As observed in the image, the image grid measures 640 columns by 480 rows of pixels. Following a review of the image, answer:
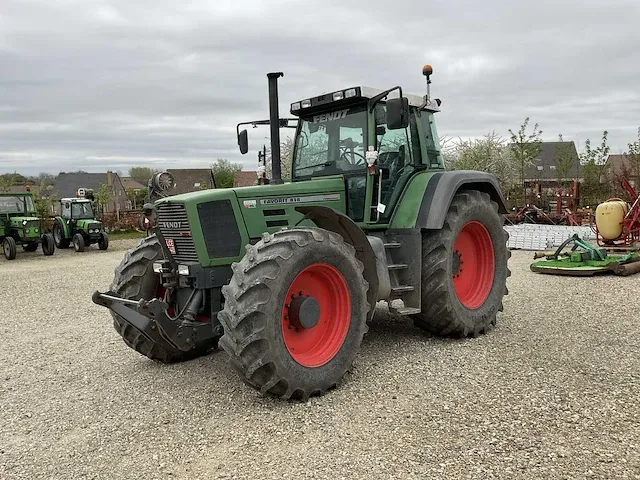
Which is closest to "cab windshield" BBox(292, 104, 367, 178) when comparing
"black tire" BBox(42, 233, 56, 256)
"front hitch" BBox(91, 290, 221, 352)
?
"front hitch" BBox(91, 290, 221, 352)

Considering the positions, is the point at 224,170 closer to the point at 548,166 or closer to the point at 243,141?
the point at 548,166

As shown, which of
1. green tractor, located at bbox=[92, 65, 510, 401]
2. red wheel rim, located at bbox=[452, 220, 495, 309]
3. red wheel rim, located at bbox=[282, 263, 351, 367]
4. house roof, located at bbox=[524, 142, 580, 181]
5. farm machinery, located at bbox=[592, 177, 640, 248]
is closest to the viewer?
green tractor, located at bbox=[92, 65, 510, 401]

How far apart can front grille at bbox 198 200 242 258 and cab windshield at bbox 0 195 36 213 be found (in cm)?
1652

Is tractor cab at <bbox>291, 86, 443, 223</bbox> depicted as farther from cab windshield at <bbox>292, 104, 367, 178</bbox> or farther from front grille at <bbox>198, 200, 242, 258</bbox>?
front grille at <bbox>198, 200, 242, 258</bbox>

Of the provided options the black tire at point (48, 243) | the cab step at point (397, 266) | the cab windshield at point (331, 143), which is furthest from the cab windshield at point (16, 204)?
the cab step at point (397, 266)

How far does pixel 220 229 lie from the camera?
478cm

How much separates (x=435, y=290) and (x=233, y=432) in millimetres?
2524

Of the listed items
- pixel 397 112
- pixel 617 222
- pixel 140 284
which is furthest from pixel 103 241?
pixel 397 112

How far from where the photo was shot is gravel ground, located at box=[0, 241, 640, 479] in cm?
338

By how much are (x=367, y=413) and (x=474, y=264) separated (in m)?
3.00

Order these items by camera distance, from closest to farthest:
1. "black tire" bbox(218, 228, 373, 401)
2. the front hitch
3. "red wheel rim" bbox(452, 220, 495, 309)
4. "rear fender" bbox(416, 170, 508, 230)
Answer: "black tire" bbox(218, 228, 373, 401), the front hitch, "rear fender" bbox(416, 170, 508, 230), "red wheel rim" bbox(452, 220, 495, 309)

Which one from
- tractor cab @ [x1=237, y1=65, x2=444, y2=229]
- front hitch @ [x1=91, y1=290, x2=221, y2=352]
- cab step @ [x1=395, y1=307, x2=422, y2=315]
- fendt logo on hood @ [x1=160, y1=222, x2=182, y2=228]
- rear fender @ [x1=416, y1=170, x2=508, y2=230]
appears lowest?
cab step @ [x1=395, y1=307, x2=422, y2=315]

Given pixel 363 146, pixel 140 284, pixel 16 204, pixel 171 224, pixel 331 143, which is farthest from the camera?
pixel 16 204

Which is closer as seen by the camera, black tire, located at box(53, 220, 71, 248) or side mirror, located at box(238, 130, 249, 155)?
side mirror, located at box(238, 130, 249, 155)
